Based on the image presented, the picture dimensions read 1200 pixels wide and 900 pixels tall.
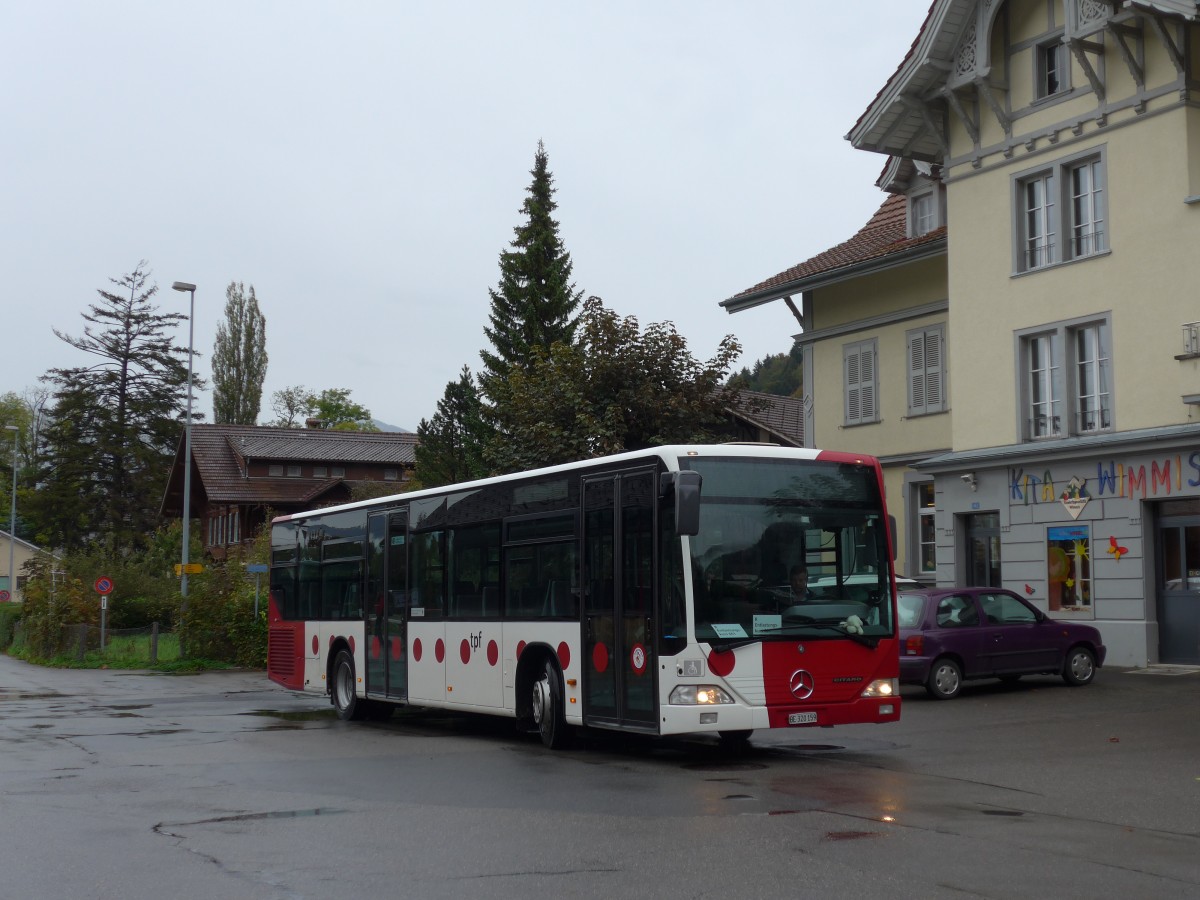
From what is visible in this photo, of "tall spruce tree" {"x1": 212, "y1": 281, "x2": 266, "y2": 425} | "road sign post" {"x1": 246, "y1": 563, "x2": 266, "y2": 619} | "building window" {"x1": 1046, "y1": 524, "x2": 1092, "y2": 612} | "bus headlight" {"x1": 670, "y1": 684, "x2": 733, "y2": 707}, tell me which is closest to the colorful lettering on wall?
"building window" {"x1": 1046, "y1": 524, "x2": 1092, "y2": 612}

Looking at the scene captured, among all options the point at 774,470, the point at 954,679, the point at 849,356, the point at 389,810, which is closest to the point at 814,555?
the point at 774,470

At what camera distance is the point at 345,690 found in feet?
66.3

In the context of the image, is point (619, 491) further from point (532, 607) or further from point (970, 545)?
point (970, 545)

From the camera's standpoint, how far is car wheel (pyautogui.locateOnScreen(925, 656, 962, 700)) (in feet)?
65.4

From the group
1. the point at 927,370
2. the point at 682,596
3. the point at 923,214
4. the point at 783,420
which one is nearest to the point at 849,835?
the point at 682,596

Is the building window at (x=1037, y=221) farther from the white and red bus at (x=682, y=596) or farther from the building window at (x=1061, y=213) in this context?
the white and red bus at (x=682, y=596)

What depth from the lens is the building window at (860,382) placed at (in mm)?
32062

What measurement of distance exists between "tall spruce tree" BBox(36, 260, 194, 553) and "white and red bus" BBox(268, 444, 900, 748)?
6388cm

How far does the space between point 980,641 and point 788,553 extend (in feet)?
26.8

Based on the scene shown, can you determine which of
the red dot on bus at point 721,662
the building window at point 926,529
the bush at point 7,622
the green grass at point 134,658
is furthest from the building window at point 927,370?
the bush at point 7,622

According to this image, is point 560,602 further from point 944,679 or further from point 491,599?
point 944,679

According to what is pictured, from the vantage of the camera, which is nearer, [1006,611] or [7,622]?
[1006,611]

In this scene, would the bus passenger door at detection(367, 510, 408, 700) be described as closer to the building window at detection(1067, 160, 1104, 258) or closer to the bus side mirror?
the bus side mirror

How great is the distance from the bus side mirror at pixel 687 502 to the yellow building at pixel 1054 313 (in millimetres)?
13661
